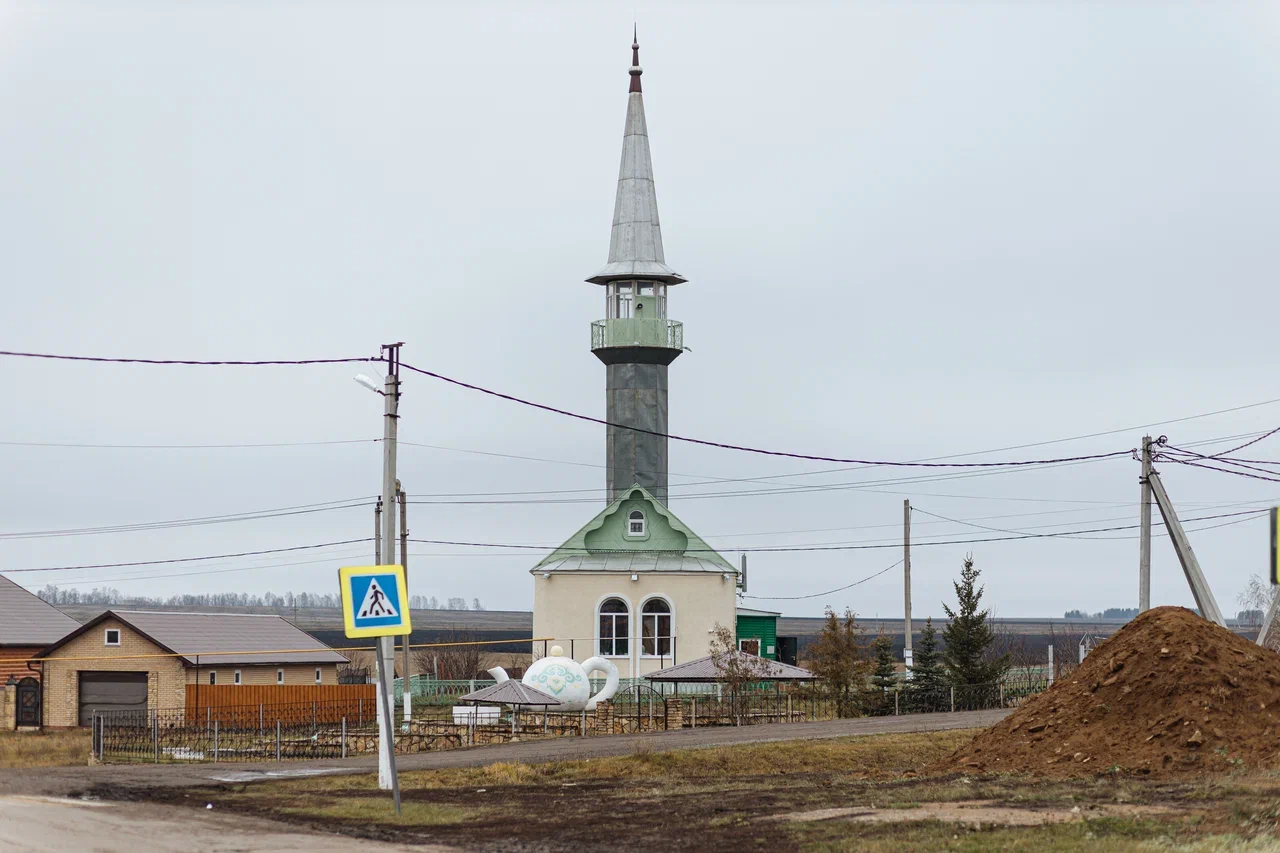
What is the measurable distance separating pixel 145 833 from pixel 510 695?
69.1 ft

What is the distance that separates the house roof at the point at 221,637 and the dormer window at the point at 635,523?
11.3 m

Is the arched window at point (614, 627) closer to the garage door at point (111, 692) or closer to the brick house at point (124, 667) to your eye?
the brick house at point (124, 667)

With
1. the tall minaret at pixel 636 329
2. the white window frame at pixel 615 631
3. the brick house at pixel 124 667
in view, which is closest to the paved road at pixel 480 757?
the white window frame at pixel 615 631

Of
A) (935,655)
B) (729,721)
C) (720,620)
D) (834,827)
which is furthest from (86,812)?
(720,620)

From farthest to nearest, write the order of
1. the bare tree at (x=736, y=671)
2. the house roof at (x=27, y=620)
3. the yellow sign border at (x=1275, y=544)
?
1. the house roof at (x=27, y=620)
2. the bare tree at (x=736, y=671)
3. the yellow sign border at (x=1275, y=544)

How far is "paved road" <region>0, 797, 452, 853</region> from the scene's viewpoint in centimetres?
1453

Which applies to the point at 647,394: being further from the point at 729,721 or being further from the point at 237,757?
the point at 237,757

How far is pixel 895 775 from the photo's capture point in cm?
2264

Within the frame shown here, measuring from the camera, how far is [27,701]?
4666cm

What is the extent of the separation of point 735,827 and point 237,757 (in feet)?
59.0

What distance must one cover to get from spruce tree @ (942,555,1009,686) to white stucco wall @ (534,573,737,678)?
33.6 ft

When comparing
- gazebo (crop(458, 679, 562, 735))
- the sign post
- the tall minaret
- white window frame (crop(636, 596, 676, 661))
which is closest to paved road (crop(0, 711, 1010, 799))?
gazebo (crop(458, 679, 562, 735))

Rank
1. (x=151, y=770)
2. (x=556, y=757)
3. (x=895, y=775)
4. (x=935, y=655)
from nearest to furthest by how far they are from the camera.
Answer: (x=895, y=775)
(x=151, y=770)
(x=556, y=757)
(x=935, y=655)

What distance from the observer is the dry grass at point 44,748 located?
30.1m
